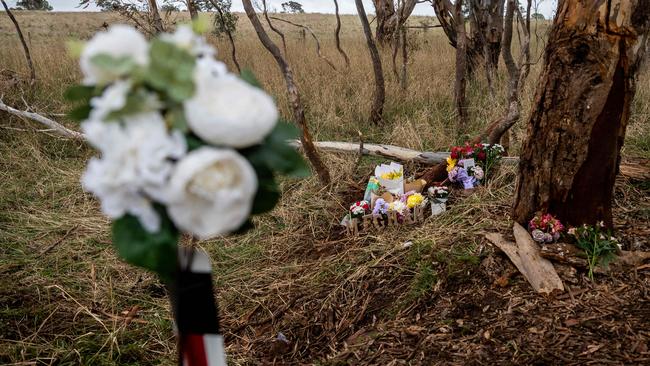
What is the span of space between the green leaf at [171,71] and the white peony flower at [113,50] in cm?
2

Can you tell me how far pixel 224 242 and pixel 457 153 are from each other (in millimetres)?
1753

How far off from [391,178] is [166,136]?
9.48 feet

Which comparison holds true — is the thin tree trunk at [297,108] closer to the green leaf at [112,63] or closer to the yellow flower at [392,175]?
the yellow flower at [392,175]

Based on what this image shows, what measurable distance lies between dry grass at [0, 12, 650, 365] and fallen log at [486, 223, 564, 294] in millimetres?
74

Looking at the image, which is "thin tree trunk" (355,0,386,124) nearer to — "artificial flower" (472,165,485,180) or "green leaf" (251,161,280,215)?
"artificial flower" (472,165,485,180)

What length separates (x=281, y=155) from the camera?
895 mm

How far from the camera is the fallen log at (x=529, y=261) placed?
2.28 meters

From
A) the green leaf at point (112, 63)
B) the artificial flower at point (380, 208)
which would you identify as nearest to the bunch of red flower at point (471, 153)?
the artificial flower at point (380, 208)

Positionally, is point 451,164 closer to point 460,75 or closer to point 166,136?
point 460,75

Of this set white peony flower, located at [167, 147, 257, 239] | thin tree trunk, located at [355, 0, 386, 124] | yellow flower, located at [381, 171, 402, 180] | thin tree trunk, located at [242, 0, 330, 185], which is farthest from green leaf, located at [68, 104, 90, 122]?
thin tree trunk, located at [355, 0, 386, 124]

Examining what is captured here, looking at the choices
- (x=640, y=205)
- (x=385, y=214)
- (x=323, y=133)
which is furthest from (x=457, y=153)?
(x=323, y=133)

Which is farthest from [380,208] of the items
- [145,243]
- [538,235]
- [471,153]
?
[145,243]

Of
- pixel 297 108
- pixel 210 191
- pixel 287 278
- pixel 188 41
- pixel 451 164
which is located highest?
pixel 188 41

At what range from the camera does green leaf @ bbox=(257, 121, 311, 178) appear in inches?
Result: 34.9
